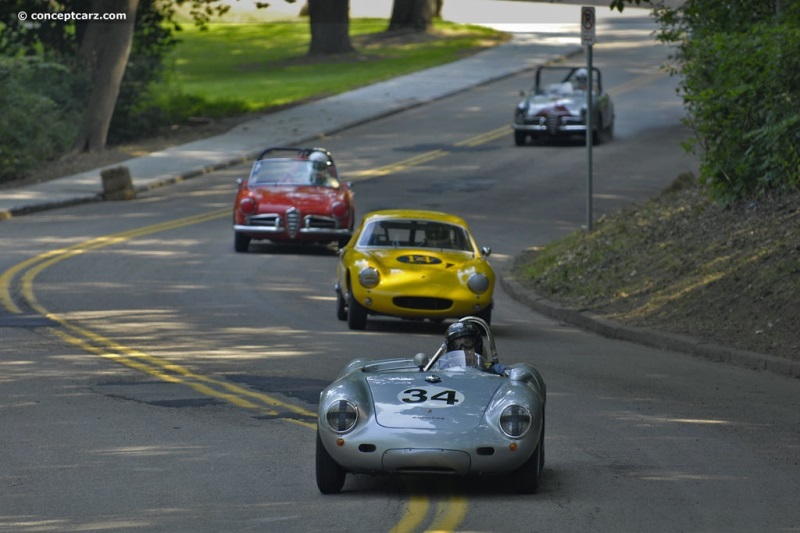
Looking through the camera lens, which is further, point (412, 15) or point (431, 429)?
point (412, 15)

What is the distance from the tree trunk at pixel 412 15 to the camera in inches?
2689

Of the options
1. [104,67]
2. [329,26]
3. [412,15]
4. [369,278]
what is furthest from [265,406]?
[412,15]

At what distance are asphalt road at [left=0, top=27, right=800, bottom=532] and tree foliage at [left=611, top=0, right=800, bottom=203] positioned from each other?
11.7 ft

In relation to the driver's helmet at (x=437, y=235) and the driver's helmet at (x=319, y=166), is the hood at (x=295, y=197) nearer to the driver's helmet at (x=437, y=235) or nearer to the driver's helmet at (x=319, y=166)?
the driver's helmet at (x=319, y=166)

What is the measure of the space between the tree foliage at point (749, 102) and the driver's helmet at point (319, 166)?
6946 millimetres

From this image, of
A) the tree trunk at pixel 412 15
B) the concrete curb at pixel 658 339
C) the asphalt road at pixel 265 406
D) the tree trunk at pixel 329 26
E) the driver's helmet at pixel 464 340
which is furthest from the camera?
the tree trunk at pixel 412 15

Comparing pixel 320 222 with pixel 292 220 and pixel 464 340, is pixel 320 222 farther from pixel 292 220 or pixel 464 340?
pixel 464 340

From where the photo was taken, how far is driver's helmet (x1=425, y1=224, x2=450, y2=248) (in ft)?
62.3

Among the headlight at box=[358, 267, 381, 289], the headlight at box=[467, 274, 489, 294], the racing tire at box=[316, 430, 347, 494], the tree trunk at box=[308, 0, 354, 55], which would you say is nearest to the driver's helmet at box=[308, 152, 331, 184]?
the headlight at box=[358, 267, 381, 289]

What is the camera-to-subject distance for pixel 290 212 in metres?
25.3

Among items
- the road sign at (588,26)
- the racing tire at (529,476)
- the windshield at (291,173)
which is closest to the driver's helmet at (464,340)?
the racing tire at (529,476)

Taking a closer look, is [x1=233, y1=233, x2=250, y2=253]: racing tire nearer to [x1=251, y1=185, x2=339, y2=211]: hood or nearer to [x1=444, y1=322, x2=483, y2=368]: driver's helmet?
[x1=251, y1=185, x2=339, y2=211]: hood

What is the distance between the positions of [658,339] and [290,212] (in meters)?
9.28

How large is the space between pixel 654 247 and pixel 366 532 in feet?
44.8
